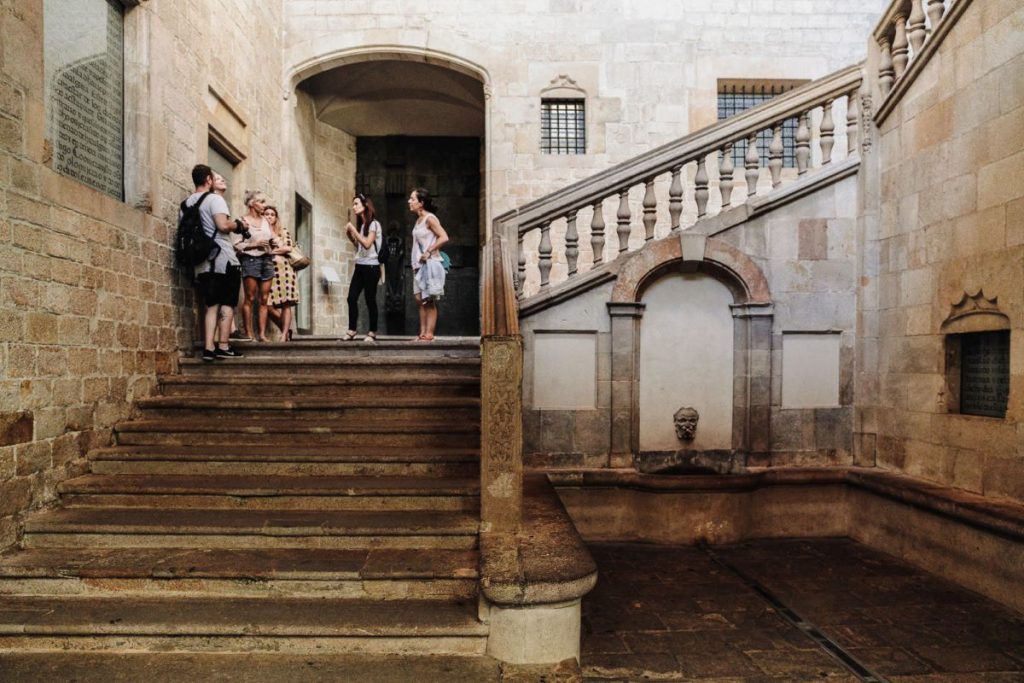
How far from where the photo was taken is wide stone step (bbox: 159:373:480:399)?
16.1ft

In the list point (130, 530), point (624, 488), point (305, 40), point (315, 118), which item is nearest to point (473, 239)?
point (315, 118)

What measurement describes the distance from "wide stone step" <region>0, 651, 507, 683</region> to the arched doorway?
8156 mm

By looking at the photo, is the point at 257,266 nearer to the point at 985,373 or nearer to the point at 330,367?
the point at 330,367

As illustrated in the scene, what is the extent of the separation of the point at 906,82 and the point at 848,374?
2.47 metres

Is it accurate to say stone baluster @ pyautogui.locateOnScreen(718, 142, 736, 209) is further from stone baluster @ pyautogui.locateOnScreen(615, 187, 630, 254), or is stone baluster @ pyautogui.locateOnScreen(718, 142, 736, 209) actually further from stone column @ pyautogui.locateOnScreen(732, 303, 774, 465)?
stone column @ pyautogui.locateOnScreen(732, 303, 774, 465)

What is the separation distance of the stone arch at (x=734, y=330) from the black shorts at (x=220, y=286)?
3.23 m

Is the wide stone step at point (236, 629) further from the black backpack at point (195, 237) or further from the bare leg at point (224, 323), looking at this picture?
the black backpack at point (195, 237)

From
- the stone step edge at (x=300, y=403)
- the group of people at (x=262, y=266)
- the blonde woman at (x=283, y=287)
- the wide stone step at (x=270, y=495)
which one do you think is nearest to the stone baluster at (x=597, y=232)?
the group of people at (x=262, y=266)

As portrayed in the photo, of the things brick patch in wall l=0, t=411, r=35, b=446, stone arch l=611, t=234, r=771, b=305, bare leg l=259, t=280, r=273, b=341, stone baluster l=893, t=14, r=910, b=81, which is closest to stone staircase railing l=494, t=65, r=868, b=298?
stone arch l=611, t=234, r=771, b=305

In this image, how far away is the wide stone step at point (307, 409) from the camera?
4.64 metres

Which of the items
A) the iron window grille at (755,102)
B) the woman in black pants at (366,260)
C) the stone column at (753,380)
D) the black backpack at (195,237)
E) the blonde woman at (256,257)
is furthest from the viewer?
the iron window grille at (755,102)

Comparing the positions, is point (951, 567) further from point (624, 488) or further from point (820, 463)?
point (624, 488)

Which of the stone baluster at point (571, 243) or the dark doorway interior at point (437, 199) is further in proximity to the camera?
the dark doorway interior at point (437, 199)

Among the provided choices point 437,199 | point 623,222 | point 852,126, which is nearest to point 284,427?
point 623,222
